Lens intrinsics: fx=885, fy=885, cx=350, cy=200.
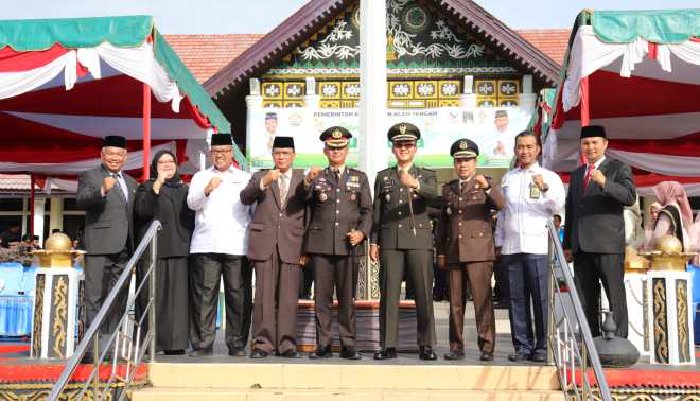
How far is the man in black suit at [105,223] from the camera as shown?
575 cm

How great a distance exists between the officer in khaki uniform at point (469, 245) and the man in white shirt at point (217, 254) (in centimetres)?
136

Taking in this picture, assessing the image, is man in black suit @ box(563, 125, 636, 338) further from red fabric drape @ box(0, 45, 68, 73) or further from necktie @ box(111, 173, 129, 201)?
red fabric drape @ box(0, 45, 68, 73)

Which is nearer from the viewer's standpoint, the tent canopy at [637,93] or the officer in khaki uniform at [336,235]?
the officer in khaki uniform at [336,235]

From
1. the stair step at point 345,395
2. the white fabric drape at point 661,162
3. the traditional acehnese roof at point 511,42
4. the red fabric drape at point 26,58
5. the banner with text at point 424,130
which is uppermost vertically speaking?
the traditional acehnese roof at point 511,42

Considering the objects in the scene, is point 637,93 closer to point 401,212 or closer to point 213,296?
point 401,212

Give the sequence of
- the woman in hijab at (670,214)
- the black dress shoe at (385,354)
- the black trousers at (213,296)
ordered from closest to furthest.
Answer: the black dress shoe at (385,354)
the black trousers at (213,296)
the woman in hijab at (670,214)

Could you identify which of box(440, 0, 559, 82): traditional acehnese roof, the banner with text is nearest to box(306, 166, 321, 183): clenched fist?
the banner with text

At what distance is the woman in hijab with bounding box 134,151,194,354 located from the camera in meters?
5.93

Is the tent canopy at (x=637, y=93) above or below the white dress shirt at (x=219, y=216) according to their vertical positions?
above

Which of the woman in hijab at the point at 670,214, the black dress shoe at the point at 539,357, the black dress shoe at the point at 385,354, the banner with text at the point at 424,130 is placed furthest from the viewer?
the banner with text at the point at 424,130

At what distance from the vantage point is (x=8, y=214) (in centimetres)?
1884

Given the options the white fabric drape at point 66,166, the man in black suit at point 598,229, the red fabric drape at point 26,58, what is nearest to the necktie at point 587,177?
the man in black suit at point 598,229

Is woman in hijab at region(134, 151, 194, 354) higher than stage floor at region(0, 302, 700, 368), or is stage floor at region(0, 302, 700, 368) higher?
woman in hijab at region(134, 151, 194, 354)

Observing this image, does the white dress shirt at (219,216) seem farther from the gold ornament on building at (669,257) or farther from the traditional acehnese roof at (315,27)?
the traditional acehnese roof at (315,27)
